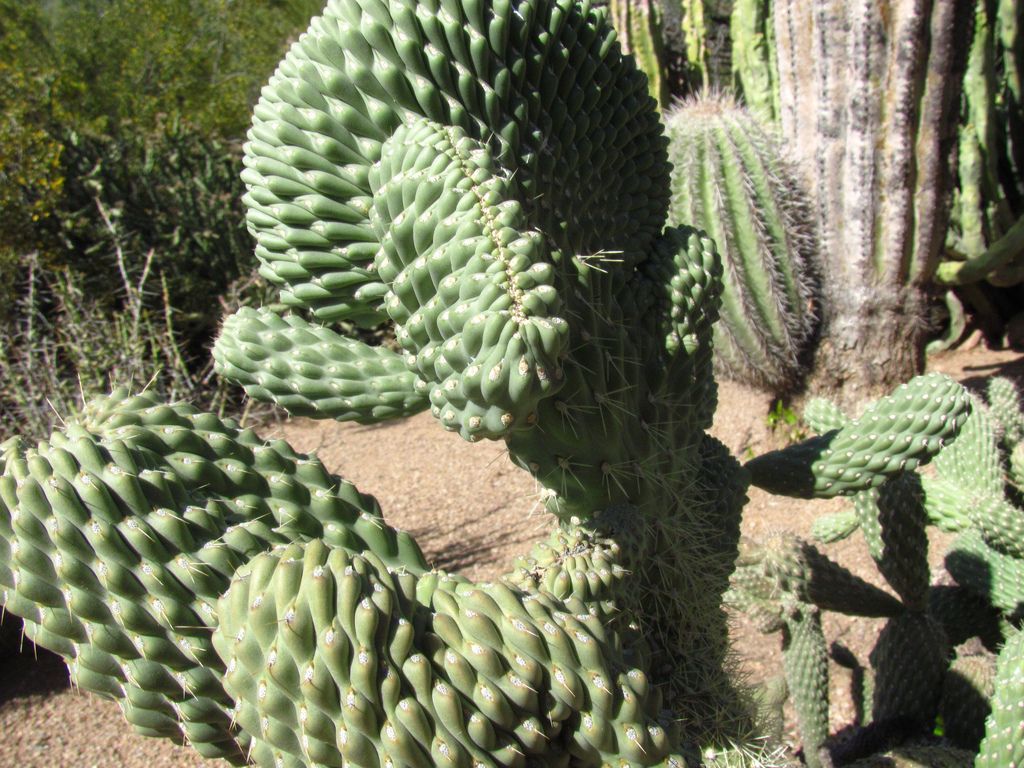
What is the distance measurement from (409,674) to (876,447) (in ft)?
4.00

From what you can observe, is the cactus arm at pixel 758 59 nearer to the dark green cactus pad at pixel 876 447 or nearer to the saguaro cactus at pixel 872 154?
the saguaro cactus at pixel 872 154

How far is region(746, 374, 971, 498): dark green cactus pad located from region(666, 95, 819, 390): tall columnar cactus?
245cm

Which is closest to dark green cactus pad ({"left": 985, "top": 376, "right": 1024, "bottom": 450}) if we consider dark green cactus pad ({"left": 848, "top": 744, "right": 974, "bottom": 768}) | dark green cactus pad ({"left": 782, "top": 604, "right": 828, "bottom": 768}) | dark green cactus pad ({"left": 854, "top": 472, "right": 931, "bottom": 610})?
dark green cactus pad ({"left": 854, "top": 472, "right": 931, "bottom": 610})

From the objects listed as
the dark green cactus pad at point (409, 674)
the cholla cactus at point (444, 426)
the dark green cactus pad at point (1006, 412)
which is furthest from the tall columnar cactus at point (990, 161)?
the dark green cactus pad at point (409, 674)

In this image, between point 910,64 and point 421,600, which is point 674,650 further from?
point 910,64

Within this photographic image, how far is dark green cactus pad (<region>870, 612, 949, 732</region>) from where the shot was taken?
2.27 metres

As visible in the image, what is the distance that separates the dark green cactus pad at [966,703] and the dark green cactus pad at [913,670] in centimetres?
3

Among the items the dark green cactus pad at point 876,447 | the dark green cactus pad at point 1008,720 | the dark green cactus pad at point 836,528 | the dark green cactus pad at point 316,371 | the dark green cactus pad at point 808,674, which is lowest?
the dark green cactus pad at point 808,674

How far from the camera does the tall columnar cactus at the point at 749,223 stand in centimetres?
420

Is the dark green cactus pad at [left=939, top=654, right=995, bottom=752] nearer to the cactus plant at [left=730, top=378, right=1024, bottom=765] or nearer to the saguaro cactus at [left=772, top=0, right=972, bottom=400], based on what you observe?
the cactus plant at [left=730, top=378, right=1024, bottom=765]

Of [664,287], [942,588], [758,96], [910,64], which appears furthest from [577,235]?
[758,96]

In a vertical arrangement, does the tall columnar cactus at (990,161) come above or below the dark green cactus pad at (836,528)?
above

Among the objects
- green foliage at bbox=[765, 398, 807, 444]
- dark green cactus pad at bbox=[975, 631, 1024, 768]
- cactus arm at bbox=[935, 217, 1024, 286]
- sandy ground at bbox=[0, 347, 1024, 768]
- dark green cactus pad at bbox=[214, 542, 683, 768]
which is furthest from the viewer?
green foliage at bbox=[765, 398, 807, 444]

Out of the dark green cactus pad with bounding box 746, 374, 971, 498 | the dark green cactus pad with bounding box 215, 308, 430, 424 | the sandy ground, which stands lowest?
the sandy ground
